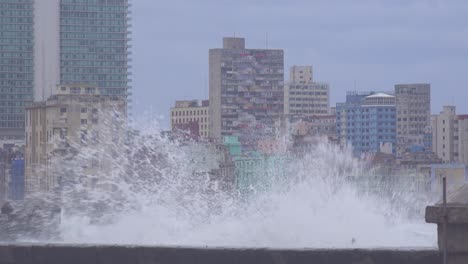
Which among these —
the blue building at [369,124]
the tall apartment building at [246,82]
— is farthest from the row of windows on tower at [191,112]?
the blue building at [369,124]

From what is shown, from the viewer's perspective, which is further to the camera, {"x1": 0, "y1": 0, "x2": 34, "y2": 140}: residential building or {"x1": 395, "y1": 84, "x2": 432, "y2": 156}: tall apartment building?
{"x1": 395, "y1": 84, "x2": 432, "y2": 156}: tall apartment building

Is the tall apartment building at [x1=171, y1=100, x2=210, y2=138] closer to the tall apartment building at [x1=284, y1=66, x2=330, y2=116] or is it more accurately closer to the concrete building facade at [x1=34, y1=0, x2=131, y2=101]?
the concrete building facade at [x1=34, y1=0, x2=131, y2=101]

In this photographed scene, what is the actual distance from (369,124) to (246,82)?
25849 millimetres

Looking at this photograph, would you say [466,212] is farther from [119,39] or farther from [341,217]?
[119,39]

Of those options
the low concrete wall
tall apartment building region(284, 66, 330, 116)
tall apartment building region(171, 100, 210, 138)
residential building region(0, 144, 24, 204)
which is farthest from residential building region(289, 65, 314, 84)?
the low concrete wall

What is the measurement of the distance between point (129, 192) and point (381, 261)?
3563 centimetres

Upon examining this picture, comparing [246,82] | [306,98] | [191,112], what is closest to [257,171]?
[191,112]

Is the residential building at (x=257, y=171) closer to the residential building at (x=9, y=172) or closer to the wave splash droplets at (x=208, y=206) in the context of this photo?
the wave splash droplets at (x=208, y=206)

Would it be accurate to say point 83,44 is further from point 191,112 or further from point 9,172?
point 9,172

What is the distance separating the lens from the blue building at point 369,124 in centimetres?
11275

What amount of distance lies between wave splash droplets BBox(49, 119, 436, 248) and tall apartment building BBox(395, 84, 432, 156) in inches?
1141

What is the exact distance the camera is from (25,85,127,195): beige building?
214 feet

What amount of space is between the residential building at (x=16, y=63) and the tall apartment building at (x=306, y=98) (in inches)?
1430

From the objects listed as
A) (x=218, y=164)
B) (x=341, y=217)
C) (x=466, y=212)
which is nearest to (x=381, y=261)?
(x=466, y=212)
